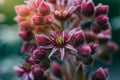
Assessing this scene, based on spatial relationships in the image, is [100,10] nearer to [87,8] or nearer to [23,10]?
[87,8]

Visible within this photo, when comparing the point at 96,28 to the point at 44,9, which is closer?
the point at 44,9

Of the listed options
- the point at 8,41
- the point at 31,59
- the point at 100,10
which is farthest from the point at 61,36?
the point at 8,41

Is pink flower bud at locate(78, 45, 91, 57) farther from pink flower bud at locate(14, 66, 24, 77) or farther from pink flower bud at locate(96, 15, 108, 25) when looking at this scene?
pink flower bud at locate(14, 66, 24, 77)

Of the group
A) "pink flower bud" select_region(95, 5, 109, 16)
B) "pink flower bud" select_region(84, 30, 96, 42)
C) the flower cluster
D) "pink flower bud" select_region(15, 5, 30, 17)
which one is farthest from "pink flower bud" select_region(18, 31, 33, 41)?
"pink flower bud" select_region(95, 5, 109, 16)

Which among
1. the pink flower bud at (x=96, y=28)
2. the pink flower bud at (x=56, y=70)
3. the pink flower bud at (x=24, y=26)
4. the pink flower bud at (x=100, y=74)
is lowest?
the pink flower bud at (x=56, y=70)

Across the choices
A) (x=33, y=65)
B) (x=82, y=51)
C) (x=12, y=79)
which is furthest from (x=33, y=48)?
(x=12, y=79)

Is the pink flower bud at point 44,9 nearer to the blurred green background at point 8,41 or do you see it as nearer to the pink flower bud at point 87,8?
the pink flower bud at point 87,8

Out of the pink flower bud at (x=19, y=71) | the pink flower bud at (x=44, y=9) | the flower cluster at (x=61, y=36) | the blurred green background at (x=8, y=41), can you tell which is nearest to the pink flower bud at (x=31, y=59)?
the flower cluster at (x=61, y=36)
